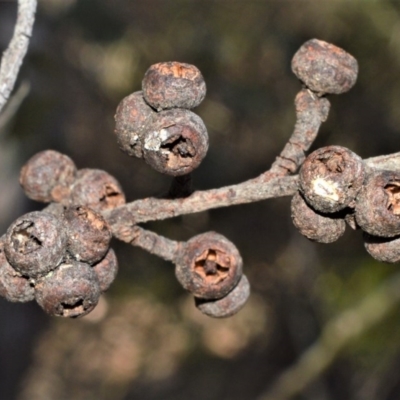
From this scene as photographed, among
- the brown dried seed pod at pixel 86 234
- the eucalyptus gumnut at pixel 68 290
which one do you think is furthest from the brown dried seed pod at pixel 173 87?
the eucalyptus gumnut at pixel 68 290

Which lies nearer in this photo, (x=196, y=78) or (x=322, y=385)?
(x=196, y=78)

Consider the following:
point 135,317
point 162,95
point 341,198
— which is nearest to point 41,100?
point 135,317

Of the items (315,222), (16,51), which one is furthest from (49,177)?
(315,222)

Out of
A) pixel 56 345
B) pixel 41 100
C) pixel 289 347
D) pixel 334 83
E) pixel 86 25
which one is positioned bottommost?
pixel 56 345

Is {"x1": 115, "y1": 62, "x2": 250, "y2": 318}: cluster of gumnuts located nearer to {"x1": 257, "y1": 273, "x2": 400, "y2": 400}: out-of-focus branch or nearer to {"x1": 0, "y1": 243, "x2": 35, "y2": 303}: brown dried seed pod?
{"x1": 0, "y1": 243, "x2": 35, "y2": 303}: brown dried seed pod

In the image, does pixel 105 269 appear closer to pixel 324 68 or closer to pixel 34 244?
pixel 34 244

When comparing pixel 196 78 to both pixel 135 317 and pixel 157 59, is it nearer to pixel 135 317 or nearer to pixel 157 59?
pixel 157 59

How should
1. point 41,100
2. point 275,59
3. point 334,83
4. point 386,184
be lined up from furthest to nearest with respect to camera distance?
point 275,59 < point 41,100 < point 334,83 < point 386,184
